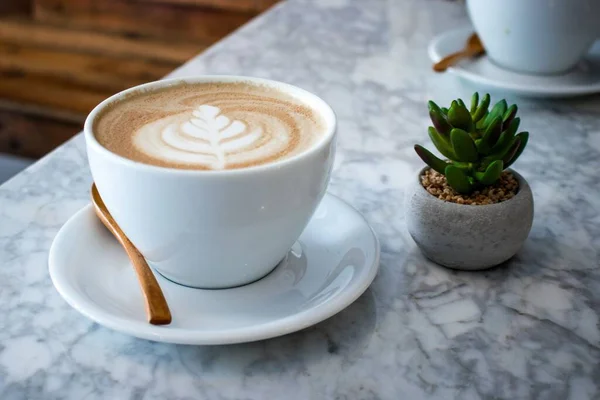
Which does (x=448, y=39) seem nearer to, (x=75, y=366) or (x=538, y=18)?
(x=538, y=18)

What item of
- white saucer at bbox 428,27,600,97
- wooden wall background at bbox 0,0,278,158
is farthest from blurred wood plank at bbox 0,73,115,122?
white saucer at bbox 428,27,600,97

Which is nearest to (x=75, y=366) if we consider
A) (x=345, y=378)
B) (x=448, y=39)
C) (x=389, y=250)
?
(x=345, y=378)

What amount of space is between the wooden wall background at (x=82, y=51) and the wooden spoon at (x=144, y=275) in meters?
1.92

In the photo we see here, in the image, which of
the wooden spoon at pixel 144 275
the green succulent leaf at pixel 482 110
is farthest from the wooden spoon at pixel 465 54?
the wooden spoon at pixel 144 275

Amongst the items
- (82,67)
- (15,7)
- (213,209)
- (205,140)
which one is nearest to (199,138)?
(205,140)

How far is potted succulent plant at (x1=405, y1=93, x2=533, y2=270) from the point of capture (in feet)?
2.40

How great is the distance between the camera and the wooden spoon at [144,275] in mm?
630

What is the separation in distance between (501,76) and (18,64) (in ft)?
6.80

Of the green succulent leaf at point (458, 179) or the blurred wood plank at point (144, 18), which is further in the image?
the blurred wood plank at point (144, 18)

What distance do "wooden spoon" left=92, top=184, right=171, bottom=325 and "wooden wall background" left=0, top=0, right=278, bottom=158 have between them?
75.4 inches

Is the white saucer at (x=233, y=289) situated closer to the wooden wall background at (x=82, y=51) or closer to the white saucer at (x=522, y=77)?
the white saucer at (x=522, y=77)

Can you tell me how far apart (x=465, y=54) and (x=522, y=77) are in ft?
0.34

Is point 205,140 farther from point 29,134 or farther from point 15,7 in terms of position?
point 15,7

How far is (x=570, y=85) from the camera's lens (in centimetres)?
117
